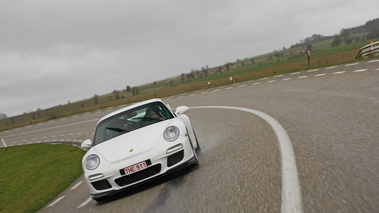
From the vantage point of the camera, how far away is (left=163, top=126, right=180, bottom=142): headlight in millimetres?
4145

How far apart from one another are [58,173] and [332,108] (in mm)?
7801

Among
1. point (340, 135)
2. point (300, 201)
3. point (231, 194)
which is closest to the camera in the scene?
point (300, 201)

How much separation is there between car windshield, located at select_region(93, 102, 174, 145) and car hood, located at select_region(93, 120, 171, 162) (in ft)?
0.92

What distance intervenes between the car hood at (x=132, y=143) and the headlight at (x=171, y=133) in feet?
0.25

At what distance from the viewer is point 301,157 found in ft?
12.5

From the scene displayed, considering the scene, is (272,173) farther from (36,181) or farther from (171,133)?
(36,181)

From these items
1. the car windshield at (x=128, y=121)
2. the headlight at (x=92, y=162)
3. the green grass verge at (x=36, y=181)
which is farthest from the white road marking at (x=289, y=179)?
the green grass verge at (x=36, y=181)

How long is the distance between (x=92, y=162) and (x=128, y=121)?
1394 millimetres

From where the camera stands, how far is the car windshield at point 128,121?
500 centimetres

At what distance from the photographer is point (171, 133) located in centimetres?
424

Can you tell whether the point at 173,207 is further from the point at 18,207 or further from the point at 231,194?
the point at 18,207

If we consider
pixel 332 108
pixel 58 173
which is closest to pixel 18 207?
pixel 58 173

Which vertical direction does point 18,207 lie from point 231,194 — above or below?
below

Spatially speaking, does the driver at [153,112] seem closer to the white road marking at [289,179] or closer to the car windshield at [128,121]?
the car windshield at [128,121]
